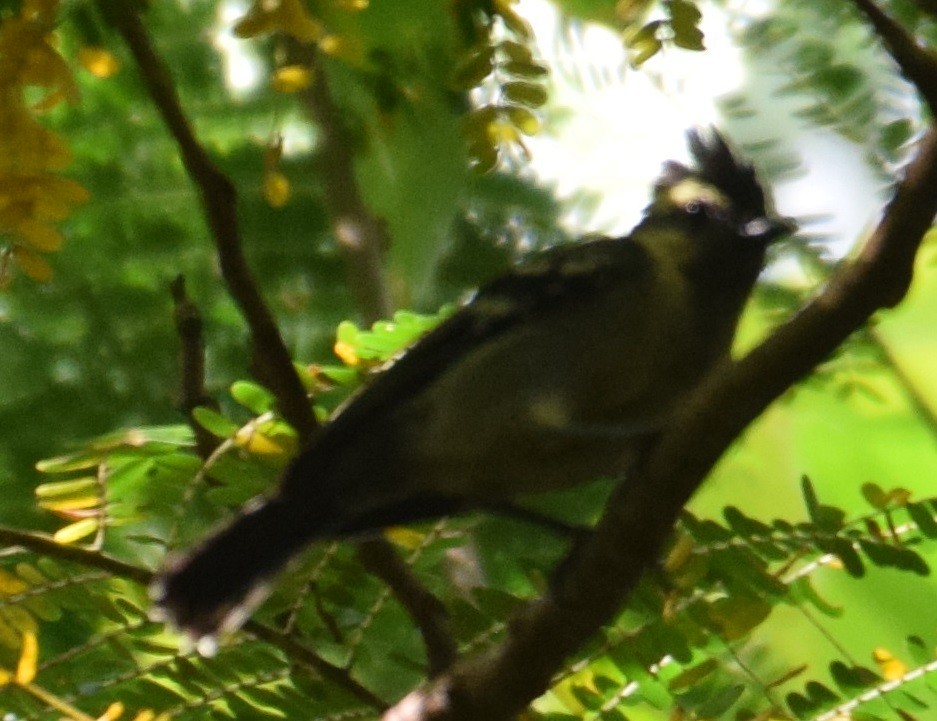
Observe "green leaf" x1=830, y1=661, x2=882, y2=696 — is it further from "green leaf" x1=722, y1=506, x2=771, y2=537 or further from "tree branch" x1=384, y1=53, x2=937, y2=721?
"tree branch" x1=384, y1=53, x2=937, y2=721

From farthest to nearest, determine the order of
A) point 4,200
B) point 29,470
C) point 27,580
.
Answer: point 29,470 → point 27,580 → point 4,200

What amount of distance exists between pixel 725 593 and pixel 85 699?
80 cm

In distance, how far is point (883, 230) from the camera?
5.19 ft

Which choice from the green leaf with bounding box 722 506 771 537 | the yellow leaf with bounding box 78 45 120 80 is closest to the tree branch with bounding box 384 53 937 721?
the green leaf with bounding box 722 506 771 537

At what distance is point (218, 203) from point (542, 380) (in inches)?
34.2

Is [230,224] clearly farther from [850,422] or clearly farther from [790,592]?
[850,422]

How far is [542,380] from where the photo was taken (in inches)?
102

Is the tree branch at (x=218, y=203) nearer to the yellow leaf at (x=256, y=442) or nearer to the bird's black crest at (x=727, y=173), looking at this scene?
the yellow leaf at (x=256, y=442)

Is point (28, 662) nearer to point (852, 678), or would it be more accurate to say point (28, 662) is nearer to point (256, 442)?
point (256, 442)

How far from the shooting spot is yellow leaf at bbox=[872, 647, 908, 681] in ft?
6.40

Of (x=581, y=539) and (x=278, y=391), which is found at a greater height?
(x=278, y=391)

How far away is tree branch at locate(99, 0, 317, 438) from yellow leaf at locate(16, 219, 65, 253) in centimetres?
18

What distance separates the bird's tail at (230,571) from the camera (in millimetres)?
2029

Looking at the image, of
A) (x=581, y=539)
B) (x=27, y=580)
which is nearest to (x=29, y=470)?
(x=27, y=580)
